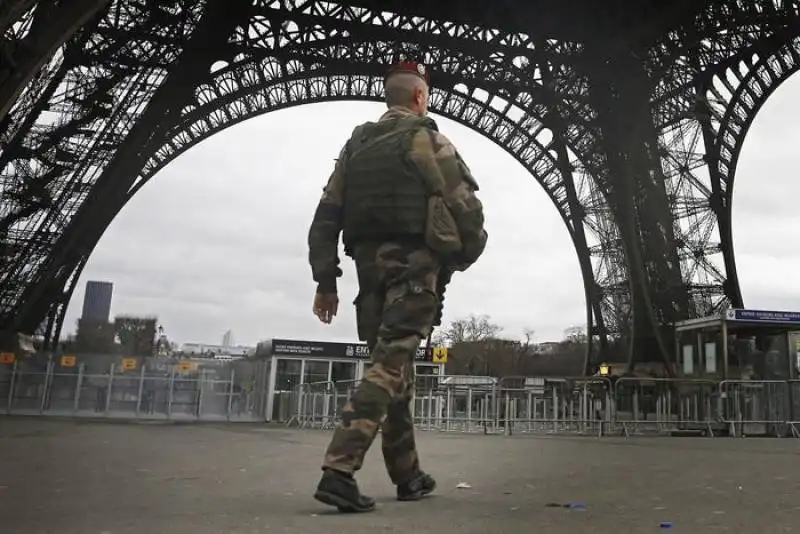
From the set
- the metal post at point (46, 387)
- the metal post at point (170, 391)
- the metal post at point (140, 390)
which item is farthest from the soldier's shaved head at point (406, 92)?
the metal post at point (46, 387)

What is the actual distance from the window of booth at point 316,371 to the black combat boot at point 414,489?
1670 centimetres

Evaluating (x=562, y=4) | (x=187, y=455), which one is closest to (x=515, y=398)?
(x=187, y=455)

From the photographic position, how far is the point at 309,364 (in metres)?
19.6

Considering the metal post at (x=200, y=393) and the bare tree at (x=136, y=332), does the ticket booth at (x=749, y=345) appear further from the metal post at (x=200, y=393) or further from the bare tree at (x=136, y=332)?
the bare tree at (x=136, y=332)

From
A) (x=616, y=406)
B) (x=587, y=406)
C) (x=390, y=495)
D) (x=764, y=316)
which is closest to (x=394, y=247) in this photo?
(x=390, y=495)

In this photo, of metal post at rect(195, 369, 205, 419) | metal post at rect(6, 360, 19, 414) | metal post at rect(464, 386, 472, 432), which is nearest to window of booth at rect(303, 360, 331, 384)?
metal post at rect(195, 369, 205, 419)

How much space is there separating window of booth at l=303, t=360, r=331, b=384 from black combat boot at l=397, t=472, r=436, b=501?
16.7m

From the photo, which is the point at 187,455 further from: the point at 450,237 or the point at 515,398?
the point at 515,398

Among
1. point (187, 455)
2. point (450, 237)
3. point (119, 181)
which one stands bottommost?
point (187, 455)

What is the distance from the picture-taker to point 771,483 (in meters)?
3.71

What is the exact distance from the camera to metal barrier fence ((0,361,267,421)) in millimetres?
17969

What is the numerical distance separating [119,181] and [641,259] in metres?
16.7

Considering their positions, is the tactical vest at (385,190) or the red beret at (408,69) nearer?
the tactical vest at (385,190)

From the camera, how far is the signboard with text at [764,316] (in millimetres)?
13078
